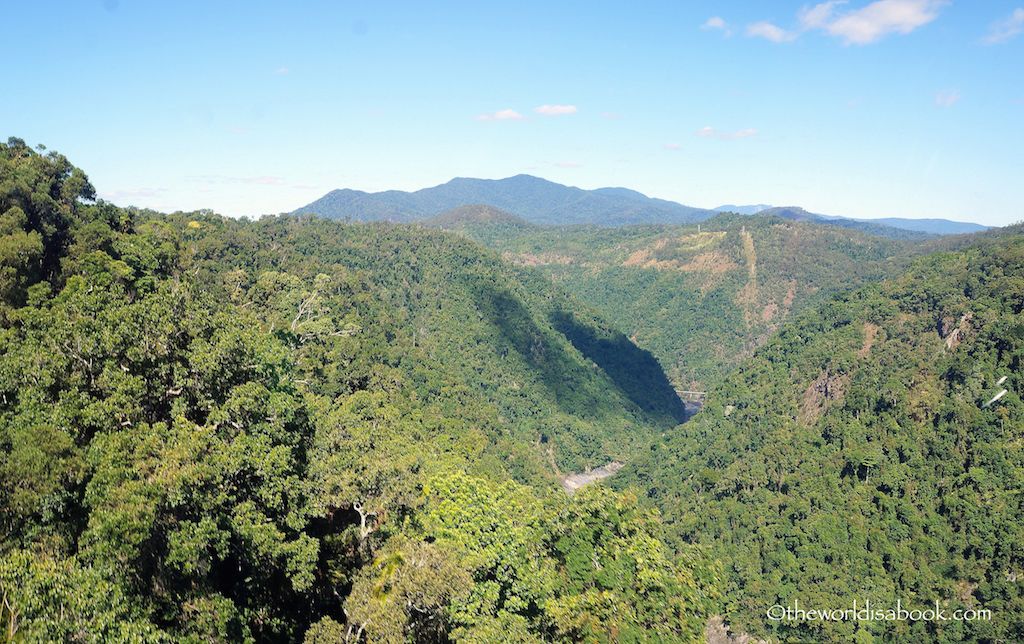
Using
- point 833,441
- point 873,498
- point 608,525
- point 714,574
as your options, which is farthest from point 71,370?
point 833,441

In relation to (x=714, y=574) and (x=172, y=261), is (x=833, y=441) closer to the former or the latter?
(x=714, y=574)

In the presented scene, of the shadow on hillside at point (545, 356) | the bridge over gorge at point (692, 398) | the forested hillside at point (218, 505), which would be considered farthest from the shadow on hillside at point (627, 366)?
the forested hillside at point (218, 505)

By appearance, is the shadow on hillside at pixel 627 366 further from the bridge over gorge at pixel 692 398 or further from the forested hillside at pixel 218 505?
the forested hillside at pixel 218 505

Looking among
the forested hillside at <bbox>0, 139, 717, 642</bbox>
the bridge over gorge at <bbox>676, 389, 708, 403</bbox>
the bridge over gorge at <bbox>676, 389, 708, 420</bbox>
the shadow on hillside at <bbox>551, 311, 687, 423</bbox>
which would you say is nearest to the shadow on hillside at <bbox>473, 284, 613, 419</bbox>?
the shadow on hillside at <bbox>551, 311, 687, 423</bbox>

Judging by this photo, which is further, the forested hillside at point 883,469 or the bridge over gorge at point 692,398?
the bridge over gorge at point 692,398

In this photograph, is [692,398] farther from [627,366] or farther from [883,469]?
[883,469]

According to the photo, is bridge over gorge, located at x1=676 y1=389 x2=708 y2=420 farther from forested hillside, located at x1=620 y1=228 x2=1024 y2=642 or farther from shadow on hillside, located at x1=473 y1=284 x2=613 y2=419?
forested hillside, located at x1=620 y1=228 x2=1024 y2=642
